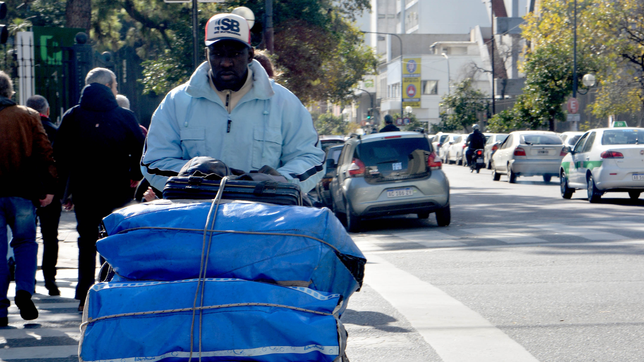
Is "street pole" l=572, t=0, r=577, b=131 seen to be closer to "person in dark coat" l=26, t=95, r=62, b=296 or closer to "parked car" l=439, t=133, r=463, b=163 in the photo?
"parked car" l=439, t=133, r=463, b=163

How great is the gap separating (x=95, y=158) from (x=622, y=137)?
40.9 feet

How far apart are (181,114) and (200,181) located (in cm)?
75

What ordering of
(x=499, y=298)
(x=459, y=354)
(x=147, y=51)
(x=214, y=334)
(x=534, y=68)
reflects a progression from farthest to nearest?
1. (x=534, y=68)
2. (x=147, y=51)
3. (x=499, y=298)
4. (x=459, y=354)
5. (x=214, y=334)

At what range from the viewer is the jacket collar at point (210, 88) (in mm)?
3704

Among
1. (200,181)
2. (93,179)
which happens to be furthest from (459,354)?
(93,179)

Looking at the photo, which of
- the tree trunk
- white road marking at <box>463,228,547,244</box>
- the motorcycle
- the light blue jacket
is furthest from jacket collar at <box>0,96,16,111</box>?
the motorcycle

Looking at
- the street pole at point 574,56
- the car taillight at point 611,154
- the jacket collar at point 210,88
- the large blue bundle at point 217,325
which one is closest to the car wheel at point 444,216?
the car taillight at point 611,154

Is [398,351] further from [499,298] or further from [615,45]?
[615,45]

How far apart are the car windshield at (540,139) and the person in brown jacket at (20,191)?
19871 mm

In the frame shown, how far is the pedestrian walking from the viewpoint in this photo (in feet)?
12.1

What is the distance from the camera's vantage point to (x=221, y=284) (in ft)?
8.77

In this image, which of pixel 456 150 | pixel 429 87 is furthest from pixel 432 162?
pixel 429 87

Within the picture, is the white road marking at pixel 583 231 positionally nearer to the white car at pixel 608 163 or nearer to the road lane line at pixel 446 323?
the road lane line at pixel 446 323

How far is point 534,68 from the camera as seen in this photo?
42062 mm
